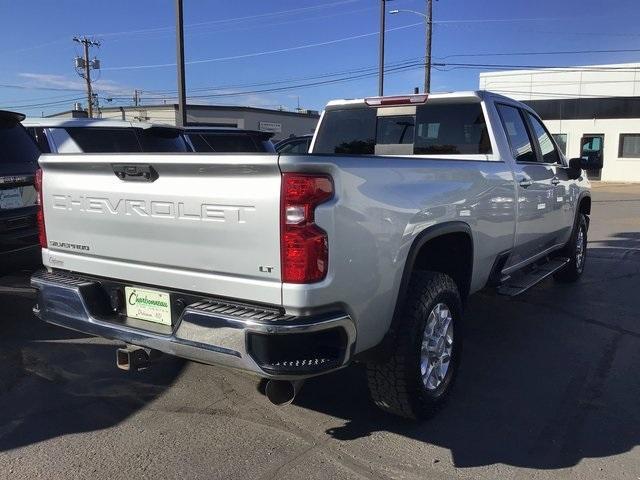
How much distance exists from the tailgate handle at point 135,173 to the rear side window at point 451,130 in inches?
109

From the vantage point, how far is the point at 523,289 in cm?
481

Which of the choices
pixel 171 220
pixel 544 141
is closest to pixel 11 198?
pixel 171 220

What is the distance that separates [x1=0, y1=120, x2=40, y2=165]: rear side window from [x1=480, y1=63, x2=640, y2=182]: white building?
95.3 ft

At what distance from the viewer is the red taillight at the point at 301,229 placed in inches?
103

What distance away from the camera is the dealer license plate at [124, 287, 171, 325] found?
3094 millimetres

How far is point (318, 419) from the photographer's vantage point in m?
3.63

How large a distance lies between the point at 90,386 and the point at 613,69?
33194 mm

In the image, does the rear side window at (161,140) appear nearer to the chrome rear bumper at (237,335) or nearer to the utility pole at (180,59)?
the chrome rear bumper at (237,335)

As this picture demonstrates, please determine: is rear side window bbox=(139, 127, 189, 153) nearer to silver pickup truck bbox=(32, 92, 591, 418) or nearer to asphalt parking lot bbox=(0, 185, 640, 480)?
asphalt parking lot bbox=(0, 185, 640, 480)

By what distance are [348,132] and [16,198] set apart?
10.0ft

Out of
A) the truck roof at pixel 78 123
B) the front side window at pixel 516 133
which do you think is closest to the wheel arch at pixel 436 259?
the front side window at pixel 516 133

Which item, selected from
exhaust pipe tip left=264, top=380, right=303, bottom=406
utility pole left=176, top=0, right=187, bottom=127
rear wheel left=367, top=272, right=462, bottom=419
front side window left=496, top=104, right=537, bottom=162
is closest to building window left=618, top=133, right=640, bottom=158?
utility pole left=176, top=0, right=187, bottom=127

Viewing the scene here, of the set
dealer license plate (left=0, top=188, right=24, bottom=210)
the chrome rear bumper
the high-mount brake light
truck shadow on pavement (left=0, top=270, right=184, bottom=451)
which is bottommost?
truck shadow on pavement (left=0, top=270, right=184, bottom=451)

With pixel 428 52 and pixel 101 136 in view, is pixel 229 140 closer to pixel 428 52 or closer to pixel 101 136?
pixel 101 136
